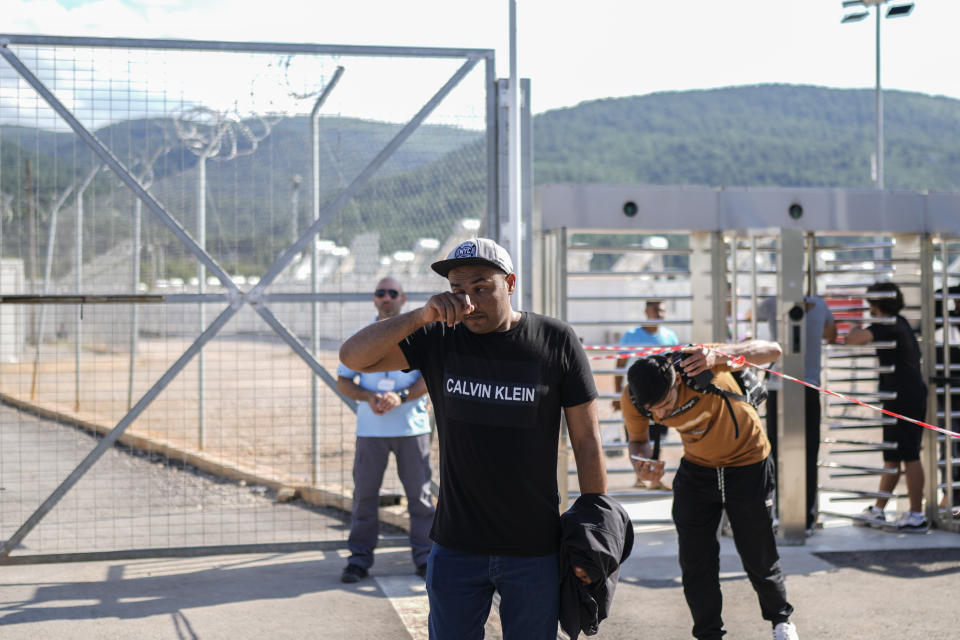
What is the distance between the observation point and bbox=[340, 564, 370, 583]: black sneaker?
6277mm

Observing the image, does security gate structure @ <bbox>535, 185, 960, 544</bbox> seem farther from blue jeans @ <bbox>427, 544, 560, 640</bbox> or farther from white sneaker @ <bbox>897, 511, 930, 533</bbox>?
blue jeans @ <bbox>427, 544, 560, 640</bbox>

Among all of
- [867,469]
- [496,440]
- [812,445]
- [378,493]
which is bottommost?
[867,469]

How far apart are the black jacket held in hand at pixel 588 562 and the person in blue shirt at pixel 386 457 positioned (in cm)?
328

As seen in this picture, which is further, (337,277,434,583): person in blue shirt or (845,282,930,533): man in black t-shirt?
(845,282,930,533): man in black t-shirt

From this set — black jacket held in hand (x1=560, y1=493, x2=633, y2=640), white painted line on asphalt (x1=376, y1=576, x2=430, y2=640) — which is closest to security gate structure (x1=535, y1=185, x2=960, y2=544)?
white painted line on asphalt (x1=376, y1=576, x2=430, y2=640)

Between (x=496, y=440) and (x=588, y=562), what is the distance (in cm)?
47

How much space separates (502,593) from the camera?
3127 mm

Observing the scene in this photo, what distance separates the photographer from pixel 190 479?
907cm

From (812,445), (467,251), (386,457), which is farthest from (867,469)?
(467,251)

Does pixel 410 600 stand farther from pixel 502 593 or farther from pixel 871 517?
pixel 871 517

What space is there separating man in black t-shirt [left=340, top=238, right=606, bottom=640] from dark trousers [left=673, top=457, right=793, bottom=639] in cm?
179

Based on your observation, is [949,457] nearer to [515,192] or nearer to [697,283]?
[697,283]

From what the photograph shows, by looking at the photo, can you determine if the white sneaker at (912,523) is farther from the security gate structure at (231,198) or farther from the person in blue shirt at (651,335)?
the security gate structure at (231,198)

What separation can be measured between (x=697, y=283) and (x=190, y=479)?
4.82 m
